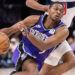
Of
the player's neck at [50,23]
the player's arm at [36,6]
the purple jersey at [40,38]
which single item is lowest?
the purple jersey at [40,38]

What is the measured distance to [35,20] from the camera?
12.5ft

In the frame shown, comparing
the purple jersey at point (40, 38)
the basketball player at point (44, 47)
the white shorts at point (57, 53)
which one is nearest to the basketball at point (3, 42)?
the basketball player at point (44, 47)

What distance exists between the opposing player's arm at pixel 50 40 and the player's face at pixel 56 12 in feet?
0.49

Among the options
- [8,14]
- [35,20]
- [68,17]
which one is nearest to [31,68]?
[35,20]

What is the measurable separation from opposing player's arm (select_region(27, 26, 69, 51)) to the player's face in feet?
0.49

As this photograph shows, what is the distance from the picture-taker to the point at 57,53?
4.03 metres

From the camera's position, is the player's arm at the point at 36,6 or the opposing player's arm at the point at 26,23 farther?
the player's arm at the point at 36,6

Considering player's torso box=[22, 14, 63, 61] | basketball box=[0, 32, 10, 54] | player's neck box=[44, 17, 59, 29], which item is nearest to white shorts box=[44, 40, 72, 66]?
player's torso box=[22, 14, 63, 61]

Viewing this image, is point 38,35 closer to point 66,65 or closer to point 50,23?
point 50,23

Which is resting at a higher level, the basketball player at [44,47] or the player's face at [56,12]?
→ the player's face at [56,12]

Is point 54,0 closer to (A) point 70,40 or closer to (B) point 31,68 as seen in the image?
(B) point 31,68

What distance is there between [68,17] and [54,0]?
31cm

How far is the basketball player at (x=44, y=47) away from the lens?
11.9 feet

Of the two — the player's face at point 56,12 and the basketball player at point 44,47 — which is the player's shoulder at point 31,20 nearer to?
the basketball player at point 44,47
